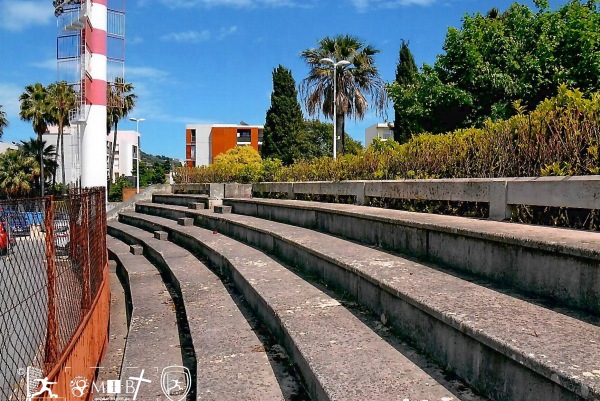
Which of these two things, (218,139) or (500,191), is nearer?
(500,191)

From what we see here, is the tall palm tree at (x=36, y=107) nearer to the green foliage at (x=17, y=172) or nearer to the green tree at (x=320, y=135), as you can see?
the green foliage at (x=17, y=172)

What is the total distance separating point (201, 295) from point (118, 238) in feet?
30.5

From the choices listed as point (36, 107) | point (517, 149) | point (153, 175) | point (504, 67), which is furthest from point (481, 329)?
point (153, 175)

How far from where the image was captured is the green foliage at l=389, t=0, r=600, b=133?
14914 mm

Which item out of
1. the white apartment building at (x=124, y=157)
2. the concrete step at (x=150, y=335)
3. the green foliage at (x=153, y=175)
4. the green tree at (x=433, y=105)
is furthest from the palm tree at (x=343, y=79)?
the white apartment building at (x=124, y=157)

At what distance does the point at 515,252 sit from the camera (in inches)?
115

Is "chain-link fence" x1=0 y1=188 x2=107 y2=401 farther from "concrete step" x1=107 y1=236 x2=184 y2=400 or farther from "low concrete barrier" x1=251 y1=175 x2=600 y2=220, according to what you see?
"low concrete barrier" x1=251 y1=175 x2=600 y2=220

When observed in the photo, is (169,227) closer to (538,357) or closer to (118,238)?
(118,238)

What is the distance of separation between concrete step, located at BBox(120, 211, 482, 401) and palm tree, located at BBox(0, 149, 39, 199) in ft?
139

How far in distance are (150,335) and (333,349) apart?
2.30 metres

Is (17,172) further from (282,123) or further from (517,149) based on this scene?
(517,149)

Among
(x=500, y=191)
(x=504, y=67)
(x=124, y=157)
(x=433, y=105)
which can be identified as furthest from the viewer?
(x=124, y=157)

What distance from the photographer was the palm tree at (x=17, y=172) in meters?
39.9

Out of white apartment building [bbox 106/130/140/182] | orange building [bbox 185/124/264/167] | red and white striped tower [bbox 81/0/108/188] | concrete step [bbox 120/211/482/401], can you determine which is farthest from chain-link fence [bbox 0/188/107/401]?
white apartment building [bbox 106/130/140/182]
